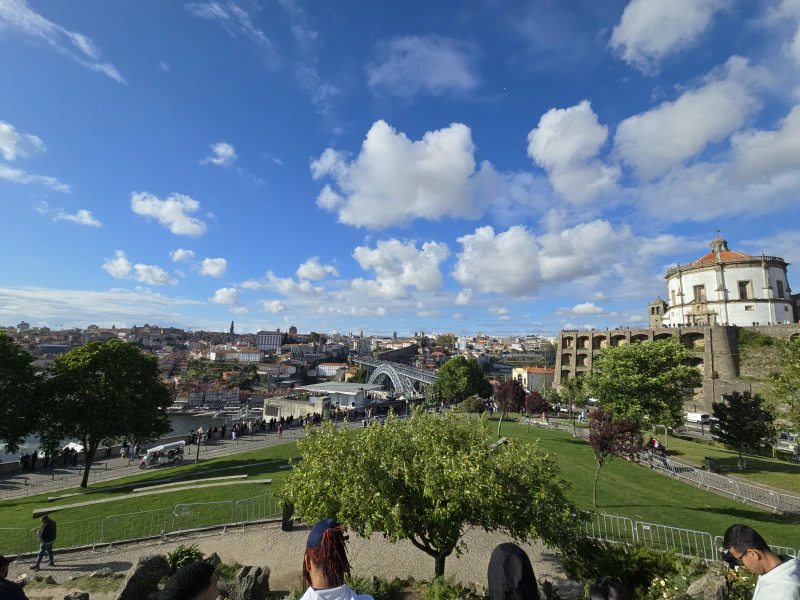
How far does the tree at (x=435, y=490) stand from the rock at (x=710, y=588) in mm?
1720

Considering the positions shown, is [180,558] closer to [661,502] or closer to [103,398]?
[103,398]

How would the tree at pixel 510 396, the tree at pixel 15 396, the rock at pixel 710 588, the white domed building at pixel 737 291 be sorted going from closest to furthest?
the rock at pixel 710 588
the tree at pixel 15 396
the tree at pixel 510 396
the white domed building at pixel 737 291

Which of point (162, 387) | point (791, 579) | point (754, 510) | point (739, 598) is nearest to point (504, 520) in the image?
point (739, 598)

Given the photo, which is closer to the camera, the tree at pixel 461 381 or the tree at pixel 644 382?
the tree at pixel 644 382

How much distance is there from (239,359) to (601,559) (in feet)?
563

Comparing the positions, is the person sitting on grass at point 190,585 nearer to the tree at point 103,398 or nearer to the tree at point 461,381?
the tree at point 103,398

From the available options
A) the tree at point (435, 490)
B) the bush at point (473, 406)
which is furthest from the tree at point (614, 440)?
the bush at point (473, 406)

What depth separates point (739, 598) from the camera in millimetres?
5293

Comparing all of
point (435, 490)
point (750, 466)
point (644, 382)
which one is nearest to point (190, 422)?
point (644, 382)

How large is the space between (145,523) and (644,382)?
2233 centimetres

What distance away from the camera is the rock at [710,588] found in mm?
5336

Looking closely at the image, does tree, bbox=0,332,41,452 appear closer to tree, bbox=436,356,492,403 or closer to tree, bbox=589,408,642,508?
tree, bbox=589,408,642,508

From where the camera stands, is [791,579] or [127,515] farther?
[127,515]

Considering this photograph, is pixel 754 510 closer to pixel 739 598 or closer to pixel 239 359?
pixel 739 598
